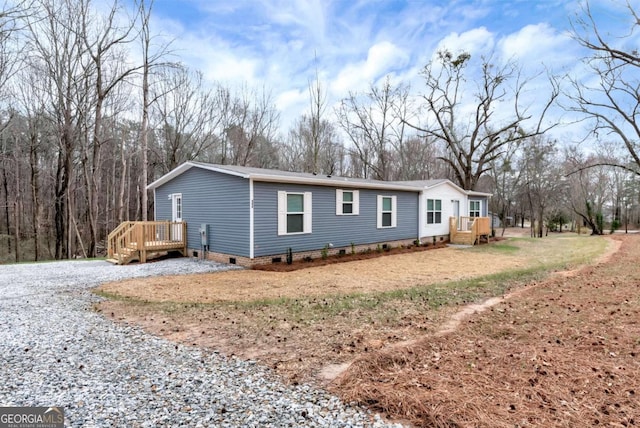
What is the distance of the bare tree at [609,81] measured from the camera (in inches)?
387

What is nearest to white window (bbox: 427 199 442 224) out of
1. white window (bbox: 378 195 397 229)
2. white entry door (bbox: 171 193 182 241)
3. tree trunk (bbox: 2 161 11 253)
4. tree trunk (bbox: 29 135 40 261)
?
white window (bbox: 378 195 397 229)

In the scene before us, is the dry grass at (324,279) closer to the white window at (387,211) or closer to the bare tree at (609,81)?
the white window at (387,211)

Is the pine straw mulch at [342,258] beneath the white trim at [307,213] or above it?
beneath

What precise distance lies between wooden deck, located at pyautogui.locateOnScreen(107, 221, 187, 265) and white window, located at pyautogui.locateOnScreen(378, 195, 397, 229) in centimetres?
705

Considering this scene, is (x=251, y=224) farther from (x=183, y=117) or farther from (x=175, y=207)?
(x=183, y=117)

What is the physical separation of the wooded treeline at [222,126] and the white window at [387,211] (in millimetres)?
7588

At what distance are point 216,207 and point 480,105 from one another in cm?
1934

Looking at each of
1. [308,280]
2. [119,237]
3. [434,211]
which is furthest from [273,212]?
[434,211]

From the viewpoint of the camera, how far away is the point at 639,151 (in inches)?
721

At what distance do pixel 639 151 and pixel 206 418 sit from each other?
24.2 metres

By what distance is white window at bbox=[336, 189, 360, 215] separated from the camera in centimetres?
1172

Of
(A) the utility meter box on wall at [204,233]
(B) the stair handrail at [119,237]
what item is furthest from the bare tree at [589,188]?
(B) the stair handrail at [119,237]

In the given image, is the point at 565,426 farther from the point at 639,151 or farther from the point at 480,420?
the point at 639,151

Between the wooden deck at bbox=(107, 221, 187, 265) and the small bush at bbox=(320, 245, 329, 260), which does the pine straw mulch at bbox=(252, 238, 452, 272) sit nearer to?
the small bush at bbox=(320, 245, 329, 260)
